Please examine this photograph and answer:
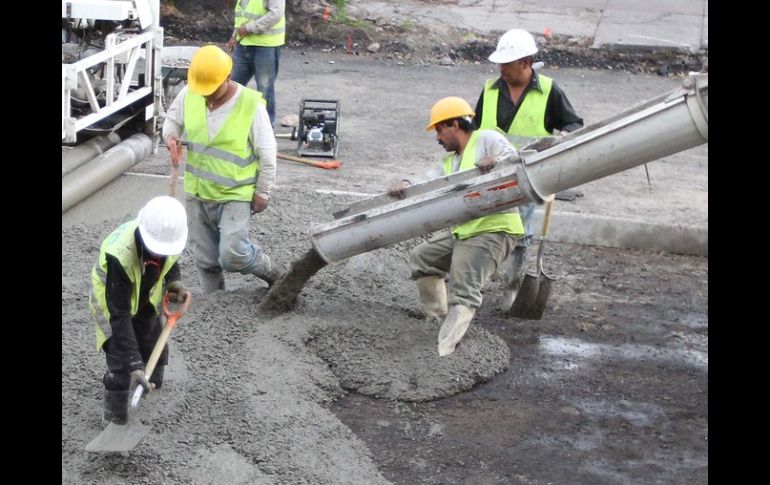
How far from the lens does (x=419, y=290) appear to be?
7.05 meters

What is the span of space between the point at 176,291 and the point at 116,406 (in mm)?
673

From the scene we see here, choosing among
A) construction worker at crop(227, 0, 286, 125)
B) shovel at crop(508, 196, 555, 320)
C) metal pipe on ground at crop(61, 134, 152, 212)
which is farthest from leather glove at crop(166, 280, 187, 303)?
construction worker at crop(227, 0, 286, 125)

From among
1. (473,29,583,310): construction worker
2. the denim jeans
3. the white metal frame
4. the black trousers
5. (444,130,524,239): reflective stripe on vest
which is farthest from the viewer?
the denim jeans

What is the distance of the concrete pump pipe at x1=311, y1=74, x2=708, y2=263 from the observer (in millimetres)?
5238

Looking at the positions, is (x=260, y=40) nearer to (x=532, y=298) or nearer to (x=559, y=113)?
(x=559, y=113)

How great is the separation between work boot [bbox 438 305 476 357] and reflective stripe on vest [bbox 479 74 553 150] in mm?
1354

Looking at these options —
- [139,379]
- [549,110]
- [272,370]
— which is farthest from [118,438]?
[549,110]

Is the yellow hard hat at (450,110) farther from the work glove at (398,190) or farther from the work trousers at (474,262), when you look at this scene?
the work trousers at (474,262)

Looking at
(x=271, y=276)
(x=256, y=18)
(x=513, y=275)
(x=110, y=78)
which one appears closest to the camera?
(x=271, y=276)

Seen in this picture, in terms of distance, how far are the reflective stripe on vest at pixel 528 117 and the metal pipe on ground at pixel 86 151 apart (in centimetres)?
352

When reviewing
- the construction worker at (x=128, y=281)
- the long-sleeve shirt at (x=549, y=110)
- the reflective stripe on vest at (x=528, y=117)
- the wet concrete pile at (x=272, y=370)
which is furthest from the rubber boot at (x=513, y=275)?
the construction worker at (x=128, y=281)

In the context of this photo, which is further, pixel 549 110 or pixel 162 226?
pixel 549 110

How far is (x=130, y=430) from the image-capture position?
16.9 feet

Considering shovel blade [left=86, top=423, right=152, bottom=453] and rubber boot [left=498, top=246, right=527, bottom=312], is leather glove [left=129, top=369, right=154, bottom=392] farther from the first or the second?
rubber boot [left=498, top=246, right=527, bottom=312]
